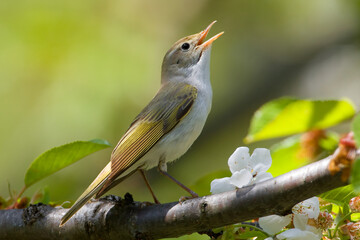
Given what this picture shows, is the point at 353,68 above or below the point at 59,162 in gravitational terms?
above

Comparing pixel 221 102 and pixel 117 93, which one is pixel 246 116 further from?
pixel 117 93

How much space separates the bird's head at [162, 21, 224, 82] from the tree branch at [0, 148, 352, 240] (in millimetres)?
2068

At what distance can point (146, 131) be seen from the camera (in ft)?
11.2

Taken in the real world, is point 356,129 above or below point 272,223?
above

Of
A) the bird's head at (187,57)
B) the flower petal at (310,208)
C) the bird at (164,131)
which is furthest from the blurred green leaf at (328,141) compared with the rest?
the flower petal at (310,208)

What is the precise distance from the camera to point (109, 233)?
2443 millimetres

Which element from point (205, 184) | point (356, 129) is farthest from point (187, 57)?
point (356, 129)

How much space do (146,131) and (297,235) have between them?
164 centimetres

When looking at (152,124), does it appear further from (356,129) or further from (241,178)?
(356,129)

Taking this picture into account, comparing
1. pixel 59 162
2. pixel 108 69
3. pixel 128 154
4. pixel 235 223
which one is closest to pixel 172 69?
pixel 108 69

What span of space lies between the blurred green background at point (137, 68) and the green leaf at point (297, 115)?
7.63ft

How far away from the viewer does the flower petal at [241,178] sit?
6.77ft

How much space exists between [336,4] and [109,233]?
4.58 meters

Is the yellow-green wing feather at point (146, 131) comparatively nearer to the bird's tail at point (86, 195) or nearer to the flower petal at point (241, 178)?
the bird's tail at point (86, 195)
